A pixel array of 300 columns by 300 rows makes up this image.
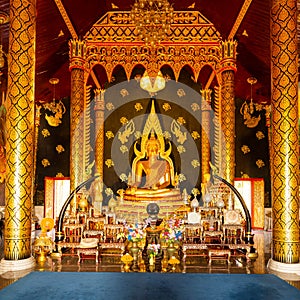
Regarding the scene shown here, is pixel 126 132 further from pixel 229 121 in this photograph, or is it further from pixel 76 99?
pixel 229 121

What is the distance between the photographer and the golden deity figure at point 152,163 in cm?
1256

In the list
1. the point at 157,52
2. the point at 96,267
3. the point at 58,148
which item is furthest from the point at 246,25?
the point at 58,148

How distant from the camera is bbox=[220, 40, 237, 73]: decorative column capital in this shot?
9.39 m

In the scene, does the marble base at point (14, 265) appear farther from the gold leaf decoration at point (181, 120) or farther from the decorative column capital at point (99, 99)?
the gold leaf decoration at point (181, 120)

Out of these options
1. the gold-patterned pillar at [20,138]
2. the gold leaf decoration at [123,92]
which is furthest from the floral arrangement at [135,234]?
the gold leaf decoration at [123,92]

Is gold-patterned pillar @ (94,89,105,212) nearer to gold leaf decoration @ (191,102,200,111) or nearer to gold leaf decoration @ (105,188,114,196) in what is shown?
gold leaf decoration @ (105,188,114,196)

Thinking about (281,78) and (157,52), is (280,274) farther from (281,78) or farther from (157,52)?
(157,52)

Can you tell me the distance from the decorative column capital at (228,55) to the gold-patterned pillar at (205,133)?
3.05 metres

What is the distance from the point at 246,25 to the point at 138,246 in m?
5.46

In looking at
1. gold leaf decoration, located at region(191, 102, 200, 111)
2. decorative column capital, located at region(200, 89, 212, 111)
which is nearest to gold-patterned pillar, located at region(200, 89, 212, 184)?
decorative column capital, located at region(200, 89, 212, 111)

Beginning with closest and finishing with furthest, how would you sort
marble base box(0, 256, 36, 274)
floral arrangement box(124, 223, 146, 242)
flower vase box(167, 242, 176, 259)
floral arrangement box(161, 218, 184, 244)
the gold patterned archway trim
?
1. marble base box(0, 256, 36, 274)
2. flower vase box(167, 242, 176, 259)
3. floral arrangement box(124, 223, 146, 242)
4. floral arrangement box(161, 218, 184, 244)
5. the gold patterned archway trim

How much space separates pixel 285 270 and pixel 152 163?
773cm

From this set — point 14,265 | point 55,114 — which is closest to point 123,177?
point 55,114

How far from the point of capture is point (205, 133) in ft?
40.5
